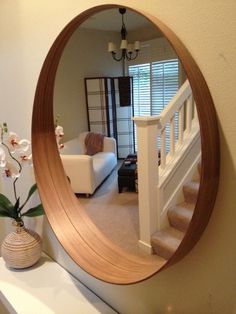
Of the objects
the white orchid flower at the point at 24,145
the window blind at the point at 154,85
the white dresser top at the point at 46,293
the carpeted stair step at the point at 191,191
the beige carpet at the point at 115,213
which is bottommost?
the white dresser top at the point at 46,293

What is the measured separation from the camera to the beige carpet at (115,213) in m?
0.90

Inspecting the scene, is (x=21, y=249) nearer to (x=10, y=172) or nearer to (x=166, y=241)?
(x=10, y=172)

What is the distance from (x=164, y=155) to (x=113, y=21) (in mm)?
406

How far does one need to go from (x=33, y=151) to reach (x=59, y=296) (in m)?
0.54

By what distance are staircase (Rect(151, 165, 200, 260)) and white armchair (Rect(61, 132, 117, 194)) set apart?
0.31m

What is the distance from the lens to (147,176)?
2.72 ft

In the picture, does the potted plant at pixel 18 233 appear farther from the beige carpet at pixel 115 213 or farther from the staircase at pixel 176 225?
the staircase at pixel 176 225

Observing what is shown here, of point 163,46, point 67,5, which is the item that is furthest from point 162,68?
point 67,5

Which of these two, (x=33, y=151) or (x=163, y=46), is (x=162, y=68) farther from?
(x=33, y=151)

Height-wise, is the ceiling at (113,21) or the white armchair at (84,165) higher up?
the ceiling at (113,21)

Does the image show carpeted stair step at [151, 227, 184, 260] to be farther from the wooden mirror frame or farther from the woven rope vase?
the woven rope vase

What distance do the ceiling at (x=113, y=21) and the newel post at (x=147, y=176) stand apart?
241 mm

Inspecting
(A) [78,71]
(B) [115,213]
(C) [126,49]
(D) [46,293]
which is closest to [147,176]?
(B) [115,213]

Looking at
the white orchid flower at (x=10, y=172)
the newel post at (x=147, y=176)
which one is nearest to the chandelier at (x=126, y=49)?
the newel post at (x=147, y=176)
